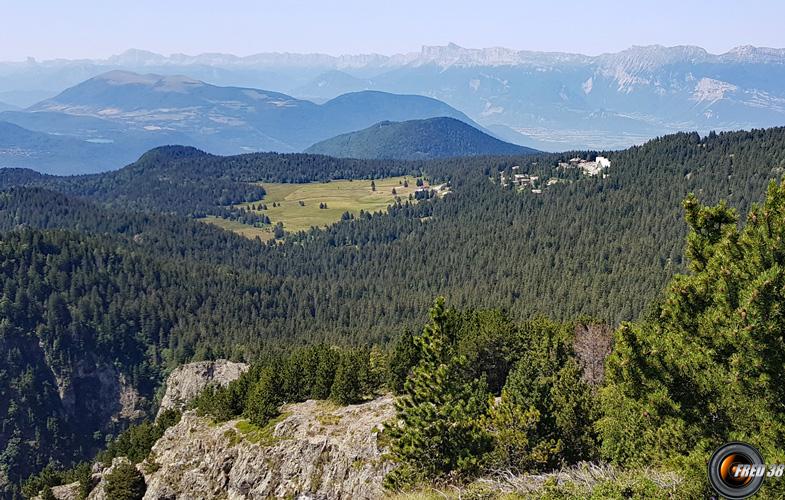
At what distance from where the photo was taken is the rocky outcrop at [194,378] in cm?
13138

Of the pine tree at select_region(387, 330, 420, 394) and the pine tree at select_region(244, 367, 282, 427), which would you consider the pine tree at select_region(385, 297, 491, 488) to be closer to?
the pine tree at select_region(387, 330, 420, 394)

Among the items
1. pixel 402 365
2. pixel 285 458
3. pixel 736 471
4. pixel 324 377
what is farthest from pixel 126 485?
pixel 736 471

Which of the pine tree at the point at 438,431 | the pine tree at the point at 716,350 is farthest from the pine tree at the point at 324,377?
the pine tree at the point at 716,350

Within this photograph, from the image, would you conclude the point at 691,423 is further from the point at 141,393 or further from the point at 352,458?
the point at 141,393

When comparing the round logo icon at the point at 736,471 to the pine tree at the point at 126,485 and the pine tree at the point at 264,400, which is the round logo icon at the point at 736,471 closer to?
the pine tree at the point at 264,400

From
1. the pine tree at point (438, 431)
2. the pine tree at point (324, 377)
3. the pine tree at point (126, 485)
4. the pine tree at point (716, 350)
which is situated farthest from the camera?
the pine tree at point (126, 485)

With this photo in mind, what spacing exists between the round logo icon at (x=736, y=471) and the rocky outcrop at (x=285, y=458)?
103 feet

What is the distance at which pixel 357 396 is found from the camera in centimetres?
7038

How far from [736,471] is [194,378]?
A: 137 meters

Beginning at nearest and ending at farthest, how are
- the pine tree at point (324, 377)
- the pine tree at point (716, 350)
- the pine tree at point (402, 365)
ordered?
1. the pine tree at point (716, 350)
2. the pine tree at point (402, 365)
3. the pine tree at point (324, 377)

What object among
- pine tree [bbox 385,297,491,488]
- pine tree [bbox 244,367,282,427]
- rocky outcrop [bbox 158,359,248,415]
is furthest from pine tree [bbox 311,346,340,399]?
rocky outcrop [bbox 158,359,248,415]

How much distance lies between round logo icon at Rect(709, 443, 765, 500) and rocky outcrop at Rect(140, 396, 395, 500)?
103 feet

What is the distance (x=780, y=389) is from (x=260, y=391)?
215ft

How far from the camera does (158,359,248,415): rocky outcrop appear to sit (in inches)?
5172
